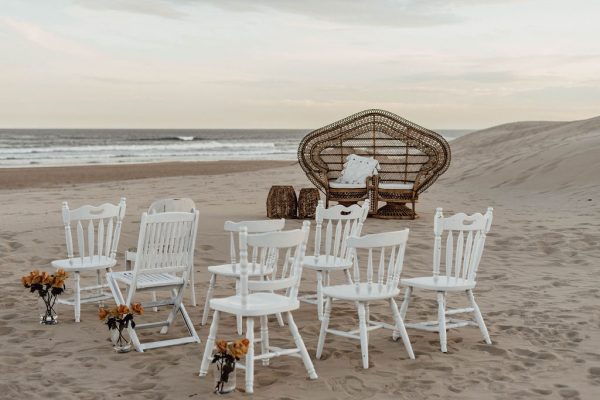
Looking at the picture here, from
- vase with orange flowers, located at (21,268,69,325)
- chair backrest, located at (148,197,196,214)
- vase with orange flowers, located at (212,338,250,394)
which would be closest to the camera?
vase with orange flowers, located at (212,338,250,394)

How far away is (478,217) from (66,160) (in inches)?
1051

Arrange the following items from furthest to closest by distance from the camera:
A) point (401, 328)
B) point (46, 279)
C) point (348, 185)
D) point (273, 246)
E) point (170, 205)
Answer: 1. point (348, 185)
2. point (170, 205)
3. point (46, 279)
4. point (401, 328)
5. point (273, 246)

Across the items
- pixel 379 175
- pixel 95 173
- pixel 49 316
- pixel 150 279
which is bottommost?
pixel 95 173

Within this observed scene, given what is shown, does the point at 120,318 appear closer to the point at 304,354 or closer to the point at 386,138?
the point at 304,354

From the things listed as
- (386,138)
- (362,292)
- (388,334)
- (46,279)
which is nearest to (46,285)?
(46,279)

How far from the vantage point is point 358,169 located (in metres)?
11.6

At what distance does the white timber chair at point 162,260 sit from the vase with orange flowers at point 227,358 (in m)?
1.00

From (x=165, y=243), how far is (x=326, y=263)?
135 cm

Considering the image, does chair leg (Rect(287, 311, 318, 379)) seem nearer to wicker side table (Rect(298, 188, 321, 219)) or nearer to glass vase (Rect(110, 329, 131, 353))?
glass vase (Rect(110, 329, 131, 353))

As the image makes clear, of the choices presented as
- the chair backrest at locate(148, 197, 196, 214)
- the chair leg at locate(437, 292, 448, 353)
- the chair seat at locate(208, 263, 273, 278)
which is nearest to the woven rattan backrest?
the chair backrest at locate(148, 197, 196, 214)

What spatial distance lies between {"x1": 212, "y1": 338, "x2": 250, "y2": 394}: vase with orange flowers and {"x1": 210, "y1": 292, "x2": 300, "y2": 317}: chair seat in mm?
168

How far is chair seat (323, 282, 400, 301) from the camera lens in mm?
4707

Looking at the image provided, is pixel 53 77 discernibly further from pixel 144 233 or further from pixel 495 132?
pixel 144 233

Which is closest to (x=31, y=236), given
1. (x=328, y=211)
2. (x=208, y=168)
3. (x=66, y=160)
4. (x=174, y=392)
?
(x=328, y=211)
